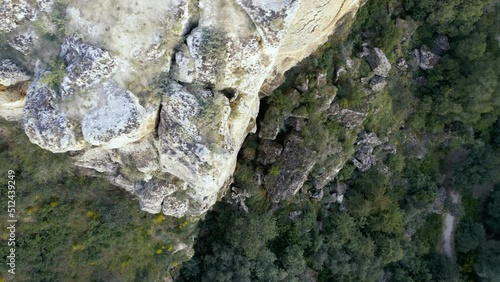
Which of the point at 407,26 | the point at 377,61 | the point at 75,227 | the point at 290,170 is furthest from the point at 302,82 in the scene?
the point at 75,227

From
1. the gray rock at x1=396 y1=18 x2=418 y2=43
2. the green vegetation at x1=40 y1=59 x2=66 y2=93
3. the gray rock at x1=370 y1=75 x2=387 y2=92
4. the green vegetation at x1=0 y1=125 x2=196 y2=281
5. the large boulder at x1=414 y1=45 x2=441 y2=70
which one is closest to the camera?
the green vegetation at x1=40 y1=59 x2=66 y2=93

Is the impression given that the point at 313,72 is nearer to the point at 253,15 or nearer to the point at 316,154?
the point at 316,154

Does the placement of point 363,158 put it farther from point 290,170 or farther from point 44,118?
point 44,118

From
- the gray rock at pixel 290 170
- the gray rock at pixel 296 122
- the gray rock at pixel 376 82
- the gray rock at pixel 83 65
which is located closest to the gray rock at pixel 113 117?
the gray rock at pixel 83 65

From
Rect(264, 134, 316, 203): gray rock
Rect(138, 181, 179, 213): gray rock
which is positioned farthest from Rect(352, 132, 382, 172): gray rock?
Rect(138, 181, 179, 213): gray rock

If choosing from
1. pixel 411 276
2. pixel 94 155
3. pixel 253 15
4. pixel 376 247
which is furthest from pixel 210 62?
pixel 411 276

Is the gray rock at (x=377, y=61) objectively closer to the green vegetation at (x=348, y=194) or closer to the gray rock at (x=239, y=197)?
the green vegetation at (x=348, y=194)

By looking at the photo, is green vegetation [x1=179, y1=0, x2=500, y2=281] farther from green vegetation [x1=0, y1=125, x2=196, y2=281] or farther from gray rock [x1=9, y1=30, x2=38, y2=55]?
gray rock [x1=9, y1=30, x2=38, y2=55]
